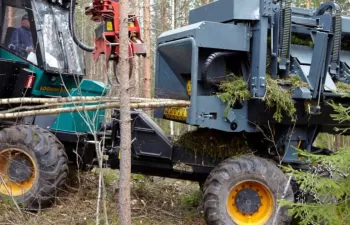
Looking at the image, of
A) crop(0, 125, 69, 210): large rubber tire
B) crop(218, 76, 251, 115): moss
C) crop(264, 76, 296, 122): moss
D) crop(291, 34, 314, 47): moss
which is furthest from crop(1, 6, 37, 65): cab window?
crop(291, 34, 314, 47): moss

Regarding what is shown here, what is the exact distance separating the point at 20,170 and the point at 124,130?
2.17 metres

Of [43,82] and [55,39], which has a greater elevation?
[55,39]

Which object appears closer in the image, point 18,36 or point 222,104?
point 222,104

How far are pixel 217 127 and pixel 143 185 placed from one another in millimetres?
2359

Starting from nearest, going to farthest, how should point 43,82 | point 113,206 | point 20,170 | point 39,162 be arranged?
point 39,162 → point 20,170 → point 113,206 → point 43,82

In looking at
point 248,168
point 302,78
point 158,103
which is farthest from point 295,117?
point 158,103

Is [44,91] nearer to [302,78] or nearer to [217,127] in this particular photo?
[217,127]

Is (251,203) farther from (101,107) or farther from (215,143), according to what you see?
(101,107)

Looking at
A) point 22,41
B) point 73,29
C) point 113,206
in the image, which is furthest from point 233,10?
point 22,41

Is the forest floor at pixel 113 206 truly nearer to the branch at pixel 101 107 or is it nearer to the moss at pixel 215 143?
the moss at pixel 215 143

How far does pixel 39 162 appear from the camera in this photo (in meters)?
5.99

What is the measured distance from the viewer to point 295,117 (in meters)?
5.87

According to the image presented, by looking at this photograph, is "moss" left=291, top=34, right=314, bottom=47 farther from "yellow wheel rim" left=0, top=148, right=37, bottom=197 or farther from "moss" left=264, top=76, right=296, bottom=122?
"yellow wheel rim" left=0, top=148, right=37, bottom=197

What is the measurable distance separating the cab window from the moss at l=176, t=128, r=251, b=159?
2.66m
